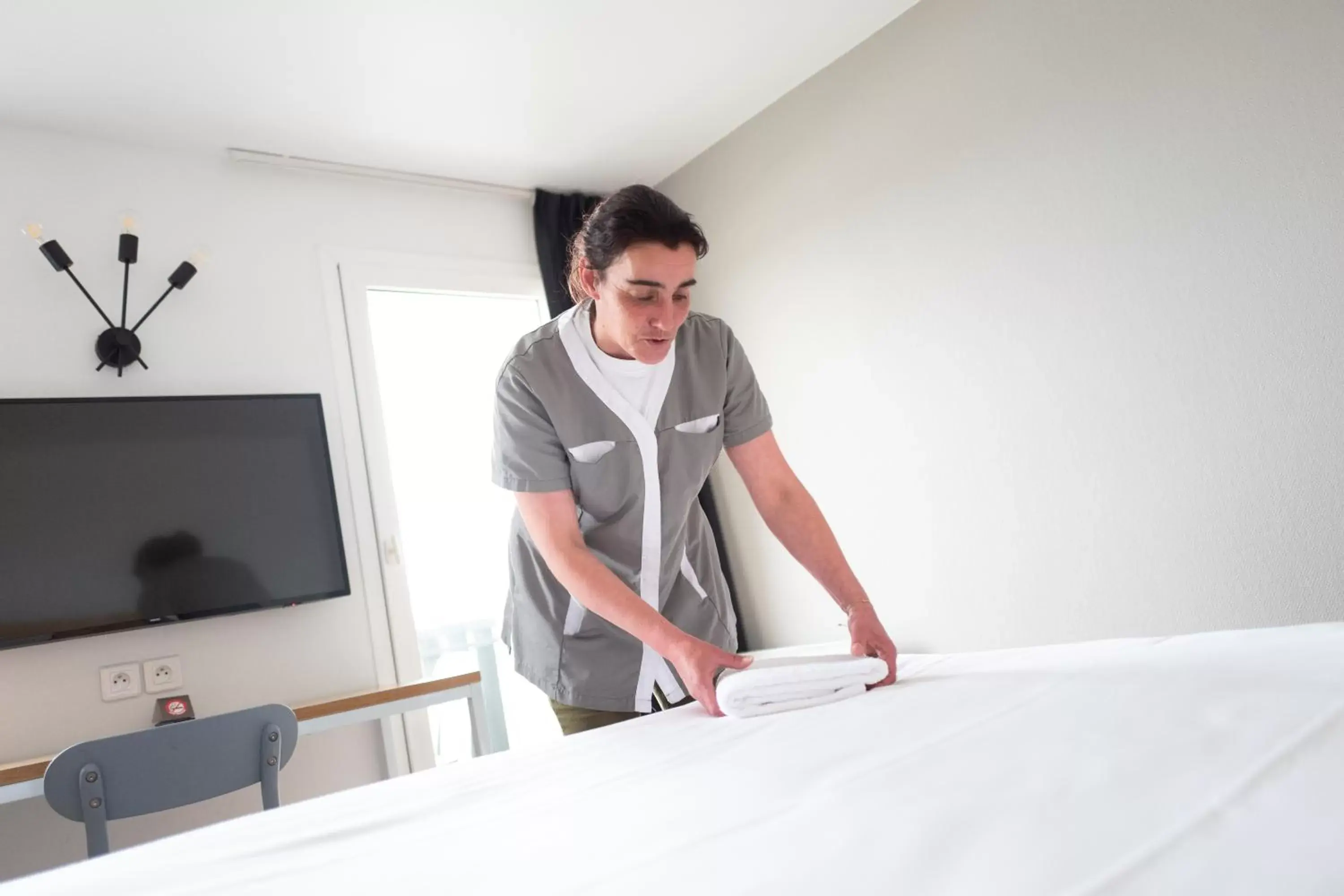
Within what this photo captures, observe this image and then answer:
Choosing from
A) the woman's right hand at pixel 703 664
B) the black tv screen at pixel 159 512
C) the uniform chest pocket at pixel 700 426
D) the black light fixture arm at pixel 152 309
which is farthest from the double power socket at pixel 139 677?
the woman's right hand at pixel 703 664

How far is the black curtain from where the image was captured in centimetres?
367

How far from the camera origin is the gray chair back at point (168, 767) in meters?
1.77

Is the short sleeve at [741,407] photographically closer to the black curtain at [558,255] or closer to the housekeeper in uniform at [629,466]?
the housekeeper in uniform at [629,466]

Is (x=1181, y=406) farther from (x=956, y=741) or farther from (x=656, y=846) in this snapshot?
(x=656, y=846)

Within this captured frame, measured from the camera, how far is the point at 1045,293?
253cm

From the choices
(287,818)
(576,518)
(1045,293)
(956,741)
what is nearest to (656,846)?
(956,741)

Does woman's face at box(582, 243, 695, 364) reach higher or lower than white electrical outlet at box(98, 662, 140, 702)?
higher

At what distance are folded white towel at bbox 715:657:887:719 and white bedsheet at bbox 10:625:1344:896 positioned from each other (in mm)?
32

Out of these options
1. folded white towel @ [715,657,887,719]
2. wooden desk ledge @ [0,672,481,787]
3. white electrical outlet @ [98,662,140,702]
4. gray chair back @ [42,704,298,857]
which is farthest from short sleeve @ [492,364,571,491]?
white electrical outlet @ [98,662,140,702]

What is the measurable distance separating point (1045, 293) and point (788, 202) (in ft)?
3.53

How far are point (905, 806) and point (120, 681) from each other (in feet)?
8.36

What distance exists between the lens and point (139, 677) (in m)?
2.61

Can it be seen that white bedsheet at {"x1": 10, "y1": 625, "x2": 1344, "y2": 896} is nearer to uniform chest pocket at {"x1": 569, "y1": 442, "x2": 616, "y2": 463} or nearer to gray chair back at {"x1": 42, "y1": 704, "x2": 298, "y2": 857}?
uniform chest pocket at {"x1": 569, "y1": 442, "x2": 616, "y2": 463}

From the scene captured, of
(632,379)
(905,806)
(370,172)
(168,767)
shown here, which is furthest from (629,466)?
(370,172)
